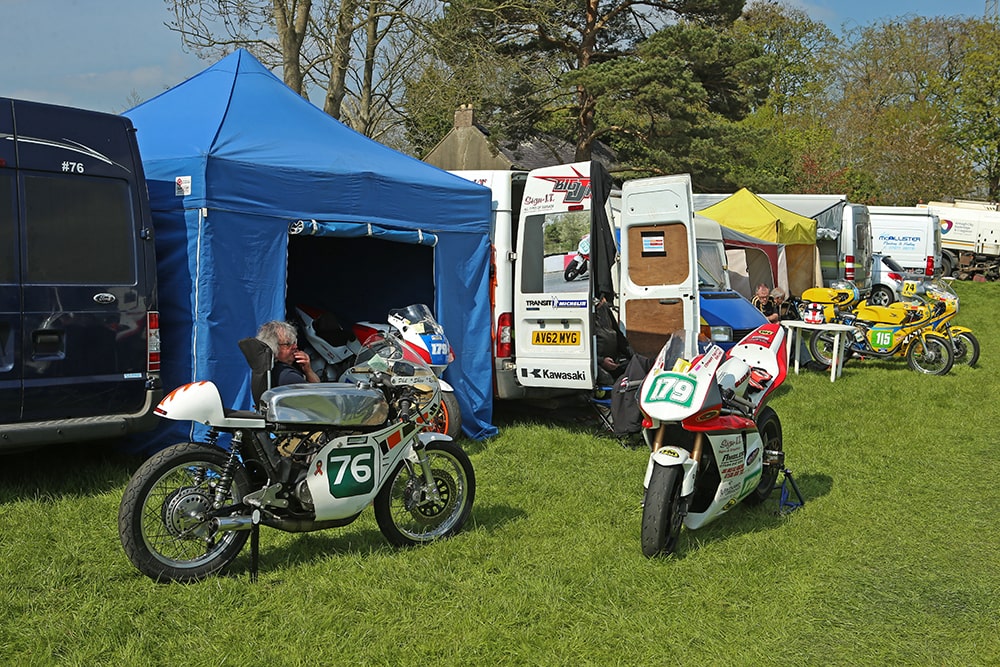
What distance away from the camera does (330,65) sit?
1648 centimetres

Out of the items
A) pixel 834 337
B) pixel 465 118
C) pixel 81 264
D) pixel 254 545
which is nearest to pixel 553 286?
pixel 81 264

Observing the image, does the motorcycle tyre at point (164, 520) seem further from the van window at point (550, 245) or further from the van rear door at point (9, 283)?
the van window at point (550, 245)

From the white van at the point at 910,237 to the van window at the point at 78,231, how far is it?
23.5 meters

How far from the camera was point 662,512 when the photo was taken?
5.02m

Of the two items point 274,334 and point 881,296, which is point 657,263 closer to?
point 274,334

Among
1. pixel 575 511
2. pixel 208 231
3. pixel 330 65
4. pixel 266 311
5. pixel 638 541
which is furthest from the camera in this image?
pixel 330 65

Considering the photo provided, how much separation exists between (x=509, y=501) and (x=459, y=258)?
2859mm

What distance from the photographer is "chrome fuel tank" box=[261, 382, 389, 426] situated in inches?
177

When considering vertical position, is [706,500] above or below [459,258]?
below

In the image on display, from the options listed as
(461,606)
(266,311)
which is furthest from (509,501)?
(266,311)

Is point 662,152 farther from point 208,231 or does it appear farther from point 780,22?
point 780,22

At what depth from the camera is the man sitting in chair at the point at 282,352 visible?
20.5 ft

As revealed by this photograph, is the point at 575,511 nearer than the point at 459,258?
Yes

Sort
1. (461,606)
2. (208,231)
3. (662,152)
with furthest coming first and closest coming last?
(662,152)
(208,231)
(461,606)
